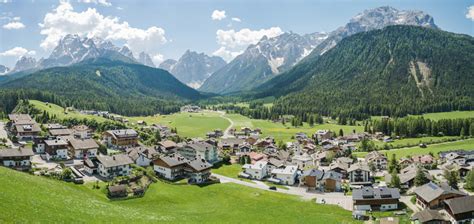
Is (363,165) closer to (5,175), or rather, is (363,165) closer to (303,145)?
(303,145)

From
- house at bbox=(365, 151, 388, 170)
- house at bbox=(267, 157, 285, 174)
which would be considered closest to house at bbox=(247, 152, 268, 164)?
house at bbox=(267, 157, 285, 174)

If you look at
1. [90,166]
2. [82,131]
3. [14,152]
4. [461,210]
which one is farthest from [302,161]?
[14,152]

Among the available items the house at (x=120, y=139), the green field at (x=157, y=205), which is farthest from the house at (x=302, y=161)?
the house at (x=120, y=139)

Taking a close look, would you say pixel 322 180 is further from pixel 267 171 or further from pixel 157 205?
pixel 157 205

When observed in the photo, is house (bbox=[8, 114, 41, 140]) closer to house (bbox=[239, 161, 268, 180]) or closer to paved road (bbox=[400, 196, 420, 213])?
house (bbox=[239, 161, 268, 180])

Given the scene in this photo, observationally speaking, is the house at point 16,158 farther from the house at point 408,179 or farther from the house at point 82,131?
the house at point 408,179

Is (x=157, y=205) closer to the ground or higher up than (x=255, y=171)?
higher up
